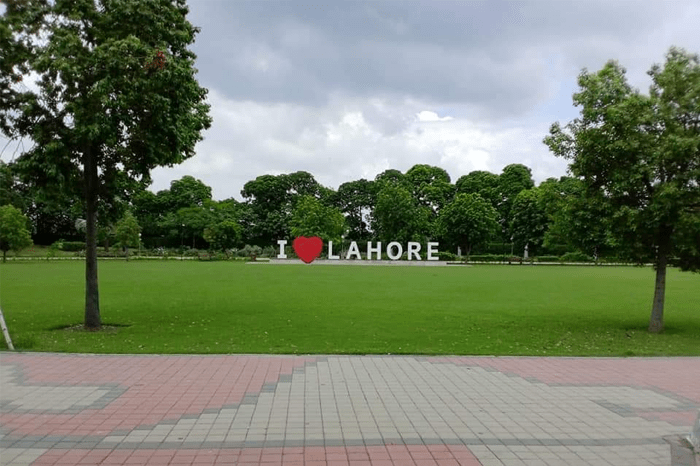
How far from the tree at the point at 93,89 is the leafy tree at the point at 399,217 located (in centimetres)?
5946

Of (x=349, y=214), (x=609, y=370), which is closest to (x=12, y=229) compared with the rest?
(x=609, y=370)

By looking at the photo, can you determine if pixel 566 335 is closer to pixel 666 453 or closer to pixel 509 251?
pixel 666 453

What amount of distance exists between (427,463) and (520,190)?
8280 centimetres

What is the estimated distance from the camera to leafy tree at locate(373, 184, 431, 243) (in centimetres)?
7156

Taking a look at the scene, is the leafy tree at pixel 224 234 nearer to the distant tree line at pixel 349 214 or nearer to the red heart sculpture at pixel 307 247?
the distant tree line at pixel 349 214

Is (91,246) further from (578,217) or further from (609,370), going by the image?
(578,217)

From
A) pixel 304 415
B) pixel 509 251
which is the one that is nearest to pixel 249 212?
pixel 509 251

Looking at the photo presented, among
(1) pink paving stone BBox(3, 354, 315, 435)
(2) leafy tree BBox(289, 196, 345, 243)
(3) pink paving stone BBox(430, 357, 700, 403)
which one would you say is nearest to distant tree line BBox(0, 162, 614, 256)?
(2) leafy tree BBox(289, 196, 345, 243)

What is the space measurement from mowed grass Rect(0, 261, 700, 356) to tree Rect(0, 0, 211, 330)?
2.57 metres

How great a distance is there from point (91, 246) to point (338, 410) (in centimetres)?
940

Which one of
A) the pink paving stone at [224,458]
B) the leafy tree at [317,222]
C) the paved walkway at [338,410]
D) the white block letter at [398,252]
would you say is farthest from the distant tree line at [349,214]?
the pink paving stone at [224,458]

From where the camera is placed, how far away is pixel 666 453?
17.5ft

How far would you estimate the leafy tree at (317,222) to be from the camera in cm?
6800

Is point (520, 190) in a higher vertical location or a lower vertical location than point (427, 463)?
higher
